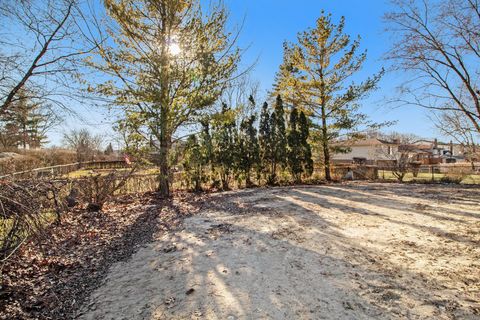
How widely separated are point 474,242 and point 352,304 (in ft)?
9.51

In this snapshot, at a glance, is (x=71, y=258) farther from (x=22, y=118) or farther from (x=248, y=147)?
(x=248, y=147)

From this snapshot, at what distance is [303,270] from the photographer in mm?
3025

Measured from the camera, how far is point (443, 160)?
39031mm

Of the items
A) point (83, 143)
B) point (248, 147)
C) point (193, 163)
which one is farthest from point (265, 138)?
point (83, 143)

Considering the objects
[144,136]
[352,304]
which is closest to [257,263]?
[352,304]

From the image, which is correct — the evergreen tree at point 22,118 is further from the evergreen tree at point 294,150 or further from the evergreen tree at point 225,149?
the evergreen tree at point 294,150

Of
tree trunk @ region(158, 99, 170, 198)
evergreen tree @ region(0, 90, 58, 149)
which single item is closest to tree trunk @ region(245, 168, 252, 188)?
tree trunk @ region(158, 99, 170, 198)

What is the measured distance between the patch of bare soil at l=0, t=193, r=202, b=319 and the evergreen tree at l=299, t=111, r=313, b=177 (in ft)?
22.3

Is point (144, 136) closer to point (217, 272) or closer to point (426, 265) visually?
point (217, 272)

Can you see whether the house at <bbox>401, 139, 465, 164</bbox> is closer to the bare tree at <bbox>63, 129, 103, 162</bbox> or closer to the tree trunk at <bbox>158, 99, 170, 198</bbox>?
the tree trunk at <bbox>158, 99, 170, 198</bbox>

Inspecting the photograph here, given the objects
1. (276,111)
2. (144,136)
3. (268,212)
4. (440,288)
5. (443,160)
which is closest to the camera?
(440,288)

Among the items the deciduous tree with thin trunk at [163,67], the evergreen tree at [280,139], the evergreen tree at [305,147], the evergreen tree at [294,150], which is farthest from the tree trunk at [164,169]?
the evergreen tree at [305,147]

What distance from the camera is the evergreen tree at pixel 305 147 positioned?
11.4 m

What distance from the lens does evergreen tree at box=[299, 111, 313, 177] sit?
1135 cm
